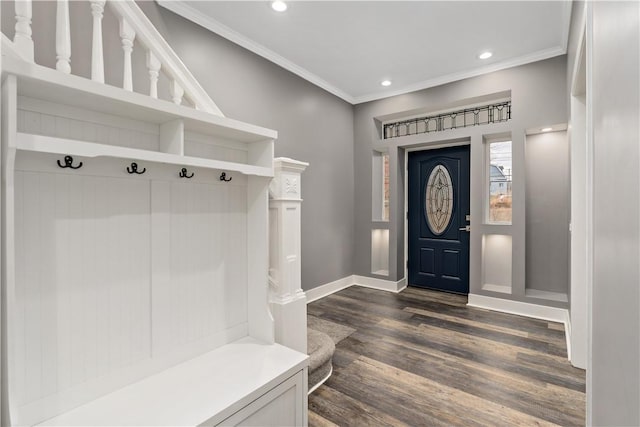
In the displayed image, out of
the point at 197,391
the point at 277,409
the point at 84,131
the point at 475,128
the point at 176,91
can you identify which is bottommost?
the point at 277,409

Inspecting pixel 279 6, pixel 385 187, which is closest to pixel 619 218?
pixel 279 6

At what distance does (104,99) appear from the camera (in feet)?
3.72

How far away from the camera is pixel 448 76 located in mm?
3863

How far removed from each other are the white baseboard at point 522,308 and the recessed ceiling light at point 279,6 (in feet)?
12.4

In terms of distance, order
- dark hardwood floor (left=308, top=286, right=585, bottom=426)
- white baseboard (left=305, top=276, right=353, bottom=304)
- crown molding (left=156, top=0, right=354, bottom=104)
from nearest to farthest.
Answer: dark hardwood floor (left=308, top=286, right=585, bottom=426)
crown molding (left=156, top=0, right=354, bottom=104)
white baseboard (left=305, top=276, right=353, bottom=304)

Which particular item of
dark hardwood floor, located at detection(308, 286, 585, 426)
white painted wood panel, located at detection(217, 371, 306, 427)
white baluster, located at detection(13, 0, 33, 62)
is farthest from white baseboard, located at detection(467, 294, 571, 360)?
white baluster, located at detection(13, 0, 33, 62)

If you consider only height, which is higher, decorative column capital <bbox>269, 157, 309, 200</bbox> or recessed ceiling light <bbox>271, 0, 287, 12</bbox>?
recessed ceiling light <bbox>271, 0, 287, 12</bbox>

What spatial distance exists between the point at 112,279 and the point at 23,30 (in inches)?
38.1

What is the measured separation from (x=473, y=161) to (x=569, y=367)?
235cm

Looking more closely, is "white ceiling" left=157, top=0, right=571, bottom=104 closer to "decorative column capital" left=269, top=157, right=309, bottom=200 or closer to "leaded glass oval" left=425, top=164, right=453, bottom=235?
"leaded glass oval" left=425, top=164, right=453, bottom=235

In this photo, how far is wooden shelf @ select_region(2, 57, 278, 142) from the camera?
3.18ft

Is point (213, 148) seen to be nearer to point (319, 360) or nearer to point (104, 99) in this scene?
point (104, 99)

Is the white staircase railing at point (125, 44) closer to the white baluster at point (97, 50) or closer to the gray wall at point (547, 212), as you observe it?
the white baluster at point (97, 50)

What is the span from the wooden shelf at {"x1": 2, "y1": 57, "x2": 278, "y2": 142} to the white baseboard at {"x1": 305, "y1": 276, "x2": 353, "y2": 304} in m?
2.79
